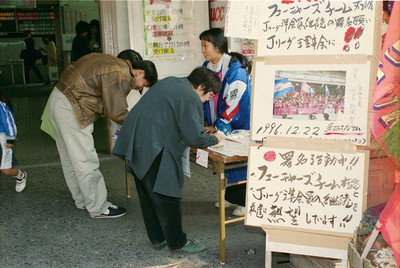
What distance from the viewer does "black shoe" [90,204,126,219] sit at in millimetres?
3578

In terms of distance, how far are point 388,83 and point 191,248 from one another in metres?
1.82

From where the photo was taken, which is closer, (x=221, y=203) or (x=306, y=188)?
(x=306, y=188)

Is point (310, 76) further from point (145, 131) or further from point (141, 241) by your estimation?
point (141, 241)

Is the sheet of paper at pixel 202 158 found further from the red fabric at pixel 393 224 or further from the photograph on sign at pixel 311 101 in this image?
the red fabric at pixel 393 224

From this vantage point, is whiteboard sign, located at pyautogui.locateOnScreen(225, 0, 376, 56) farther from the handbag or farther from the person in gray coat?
the handbag

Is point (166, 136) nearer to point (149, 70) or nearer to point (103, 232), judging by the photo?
point (149, 70)

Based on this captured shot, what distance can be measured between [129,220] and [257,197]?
72.2 inches

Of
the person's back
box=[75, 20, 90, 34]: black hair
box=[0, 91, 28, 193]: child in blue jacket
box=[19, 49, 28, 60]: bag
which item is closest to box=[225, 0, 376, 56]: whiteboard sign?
the person's back

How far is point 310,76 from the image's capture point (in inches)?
75.0

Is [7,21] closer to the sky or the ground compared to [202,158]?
closer to the sky

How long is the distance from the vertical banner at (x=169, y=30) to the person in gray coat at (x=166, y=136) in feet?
8.44

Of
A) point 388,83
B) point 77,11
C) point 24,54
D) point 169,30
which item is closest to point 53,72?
point 24,54

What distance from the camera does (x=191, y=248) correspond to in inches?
114

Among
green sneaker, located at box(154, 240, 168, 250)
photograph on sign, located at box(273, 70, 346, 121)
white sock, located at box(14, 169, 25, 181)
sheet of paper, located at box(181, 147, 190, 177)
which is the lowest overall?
green sneaker, located at box(154, 240, 168, 250)
